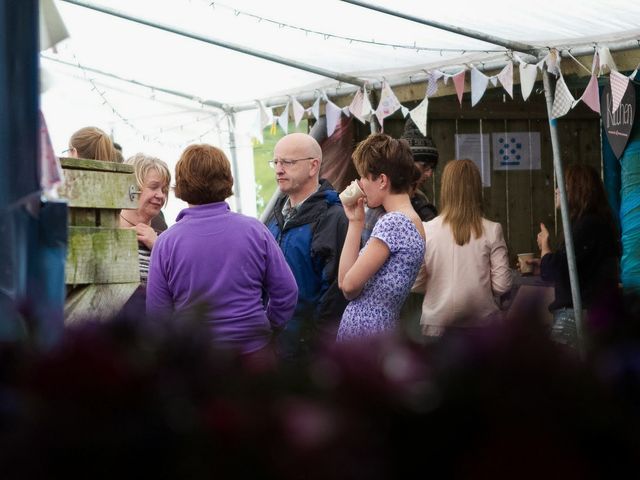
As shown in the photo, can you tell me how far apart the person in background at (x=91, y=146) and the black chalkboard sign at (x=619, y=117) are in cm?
269

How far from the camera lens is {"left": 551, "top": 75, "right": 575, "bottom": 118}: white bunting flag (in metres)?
5.30

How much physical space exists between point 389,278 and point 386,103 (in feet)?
10.2

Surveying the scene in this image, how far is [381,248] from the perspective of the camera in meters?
3.66

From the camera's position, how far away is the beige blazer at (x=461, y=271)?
4414 mm

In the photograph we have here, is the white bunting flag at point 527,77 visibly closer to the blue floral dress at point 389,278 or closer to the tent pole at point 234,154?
the blue floral dress at point 389,278

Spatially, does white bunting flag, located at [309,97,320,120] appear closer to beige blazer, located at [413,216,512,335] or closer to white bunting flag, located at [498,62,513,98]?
white bunting flag, located at [498,62,513,98]

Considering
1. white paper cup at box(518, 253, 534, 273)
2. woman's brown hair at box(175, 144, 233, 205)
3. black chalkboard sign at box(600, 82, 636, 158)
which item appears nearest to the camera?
woman's brown hair at box(175, 144, 233, 205)

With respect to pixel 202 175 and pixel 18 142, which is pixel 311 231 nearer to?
pixel 202 175

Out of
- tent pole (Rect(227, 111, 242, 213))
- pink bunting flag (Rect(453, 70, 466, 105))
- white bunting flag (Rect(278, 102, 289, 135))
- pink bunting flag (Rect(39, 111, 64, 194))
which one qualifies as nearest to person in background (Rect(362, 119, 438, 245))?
pink bunting flag (Rect(453, 70, 466, 105))

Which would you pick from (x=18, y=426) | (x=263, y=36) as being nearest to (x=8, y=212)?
(x=18, y=426)

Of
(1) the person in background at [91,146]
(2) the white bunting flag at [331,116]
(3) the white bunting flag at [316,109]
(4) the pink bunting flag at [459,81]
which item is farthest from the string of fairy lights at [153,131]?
(1) the person in background at [91,146]

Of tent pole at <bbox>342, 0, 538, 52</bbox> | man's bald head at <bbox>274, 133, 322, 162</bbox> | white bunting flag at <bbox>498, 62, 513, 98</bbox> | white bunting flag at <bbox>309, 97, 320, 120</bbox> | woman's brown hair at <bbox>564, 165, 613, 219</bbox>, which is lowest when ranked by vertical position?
woman's brown hair at <bbox>564, 165, 613, 219</bbox>

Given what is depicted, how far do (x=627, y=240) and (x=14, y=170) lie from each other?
4.08 metres

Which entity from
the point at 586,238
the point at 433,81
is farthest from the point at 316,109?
the point at 586,238
